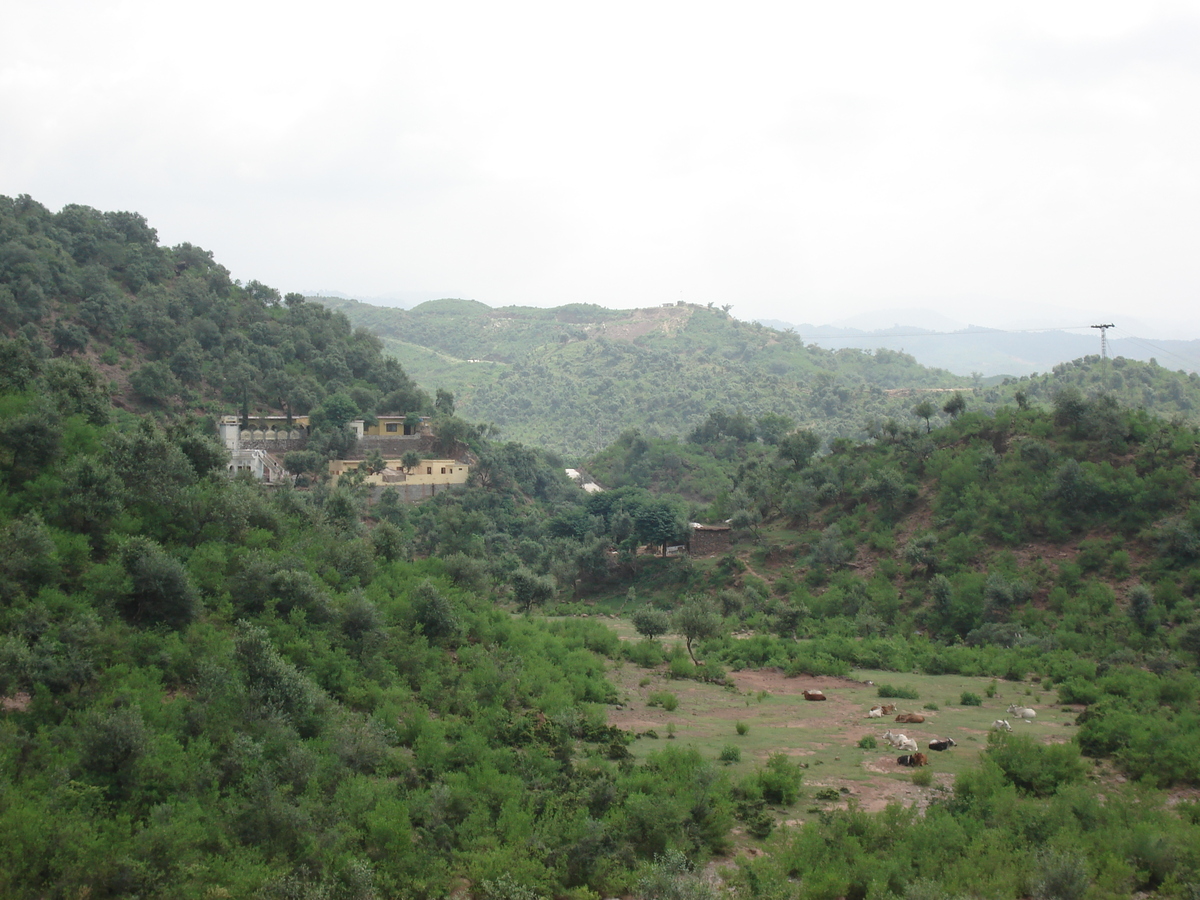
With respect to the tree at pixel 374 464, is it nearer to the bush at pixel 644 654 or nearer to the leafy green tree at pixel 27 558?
the bush at pixel 644 654

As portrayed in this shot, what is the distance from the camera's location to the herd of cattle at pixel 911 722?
14500mm

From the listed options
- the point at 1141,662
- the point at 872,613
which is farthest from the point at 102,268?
the point at 1141,662

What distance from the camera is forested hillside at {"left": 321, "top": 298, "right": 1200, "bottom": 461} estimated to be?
250 ft

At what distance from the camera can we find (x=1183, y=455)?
28125 millimetres

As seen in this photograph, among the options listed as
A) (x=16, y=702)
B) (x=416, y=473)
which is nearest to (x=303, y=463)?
(x=416, y=473)

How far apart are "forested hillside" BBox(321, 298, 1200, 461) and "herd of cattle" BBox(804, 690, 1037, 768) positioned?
5036 centimetres

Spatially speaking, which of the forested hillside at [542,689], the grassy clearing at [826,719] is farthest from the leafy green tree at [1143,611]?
the grassy clearing at [826,719]

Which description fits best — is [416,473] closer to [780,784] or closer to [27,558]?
[27,558]

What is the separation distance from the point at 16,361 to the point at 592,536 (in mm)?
24077

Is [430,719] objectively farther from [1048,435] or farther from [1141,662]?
[1048,435]

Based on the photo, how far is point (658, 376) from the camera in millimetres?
105375

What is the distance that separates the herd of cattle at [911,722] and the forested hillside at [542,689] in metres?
0.44

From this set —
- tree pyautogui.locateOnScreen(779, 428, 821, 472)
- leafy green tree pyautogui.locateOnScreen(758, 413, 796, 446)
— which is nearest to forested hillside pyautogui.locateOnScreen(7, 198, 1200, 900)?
tree pyautogui.locateOnScreen(779, 428, 821, 472)

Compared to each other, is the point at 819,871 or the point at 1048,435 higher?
the point at 1048,435
